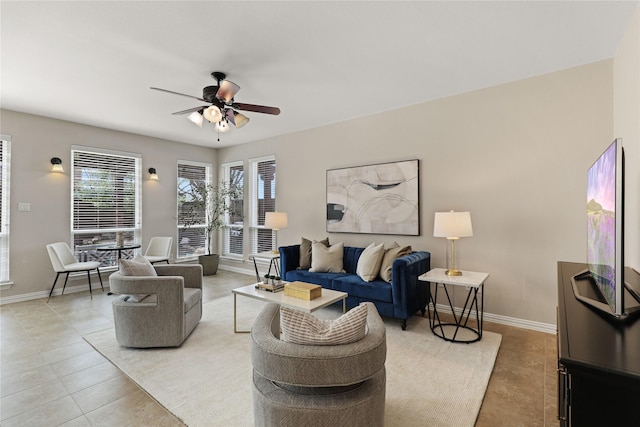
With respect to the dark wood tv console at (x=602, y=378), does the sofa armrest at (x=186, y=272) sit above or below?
below

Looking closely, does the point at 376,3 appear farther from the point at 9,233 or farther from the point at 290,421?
the point at 9,233

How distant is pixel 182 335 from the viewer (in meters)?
2.97

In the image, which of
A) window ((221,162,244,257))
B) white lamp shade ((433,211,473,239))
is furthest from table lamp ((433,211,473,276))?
window ((221,162,244,257))

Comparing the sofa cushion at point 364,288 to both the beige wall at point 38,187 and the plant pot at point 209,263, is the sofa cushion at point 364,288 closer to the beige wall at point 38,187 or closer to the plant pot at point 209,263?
the plant pot at point 209,263

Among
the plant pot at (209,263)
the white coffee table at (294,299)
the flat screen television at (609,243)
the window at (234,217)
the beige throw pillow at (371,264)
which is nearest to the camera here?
the flat screen television at (609,243)

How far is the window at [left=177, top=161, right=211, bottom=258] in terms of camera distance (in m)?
6.43

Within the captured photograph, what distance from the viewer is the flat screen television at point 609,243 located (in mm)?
1236

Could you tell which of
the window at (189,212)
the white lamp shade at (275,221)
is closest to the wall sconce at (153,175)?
the window at (189,212)

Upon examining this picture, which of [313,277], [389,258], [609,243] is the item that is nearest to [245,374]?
[313,277]

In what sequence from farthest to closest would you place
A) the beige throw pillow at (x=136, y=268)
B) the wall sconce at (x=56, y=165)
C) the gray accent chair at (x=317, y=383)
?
the wall sconce at (x=56, y=165) < the beige throw pillow at (x=136, y=268) < the gray accent chair at (x=317, y=383)

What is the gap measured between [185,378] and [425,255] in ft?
9.21

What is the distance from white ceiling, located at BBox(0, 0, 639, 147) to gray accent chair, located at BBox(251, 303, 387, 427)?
2.21 metres

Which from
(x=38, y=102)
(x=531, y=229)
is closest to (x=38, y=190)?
(x=38, y=102)

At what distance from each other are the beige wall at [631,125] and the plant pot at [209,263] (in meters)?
5.97
